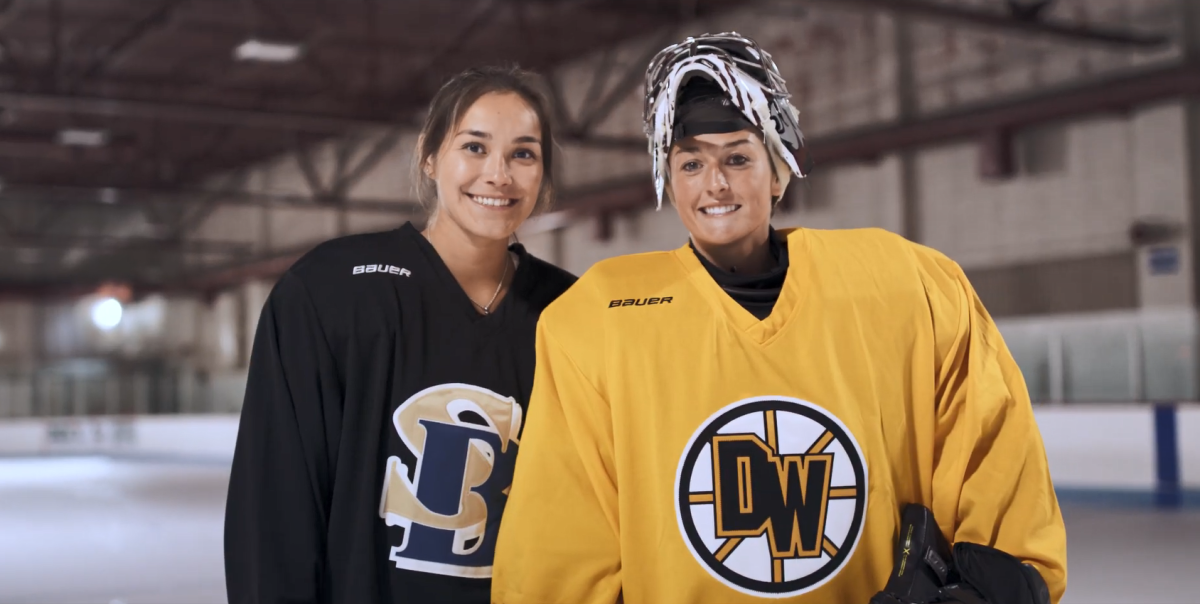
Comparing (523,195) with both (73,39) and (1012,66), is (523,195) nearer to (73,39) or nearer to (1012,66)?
(1012,66)

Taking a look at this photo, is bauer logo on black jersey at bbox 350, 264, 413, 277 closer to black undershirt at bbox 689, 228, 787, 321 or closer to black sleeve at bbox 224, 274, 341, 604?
black sleeve at bbox 224, 274, 341, 604

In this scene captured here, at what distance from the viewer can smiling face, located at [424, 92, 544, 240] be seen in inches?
75.9

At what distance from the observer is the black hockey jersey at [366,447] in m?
1.80

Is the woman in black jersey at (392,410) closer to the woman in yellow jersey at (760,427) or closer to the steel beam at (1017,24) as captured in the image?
the woman in yellow jersey at (760,427)

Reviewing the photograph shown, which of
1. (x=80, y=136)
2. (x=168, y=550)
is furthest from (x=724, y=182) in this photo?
(x=80, y=136)

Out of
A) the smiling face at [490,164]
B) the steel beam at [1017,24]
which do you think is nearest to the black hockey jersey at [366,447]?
the smiling face at [490,164]

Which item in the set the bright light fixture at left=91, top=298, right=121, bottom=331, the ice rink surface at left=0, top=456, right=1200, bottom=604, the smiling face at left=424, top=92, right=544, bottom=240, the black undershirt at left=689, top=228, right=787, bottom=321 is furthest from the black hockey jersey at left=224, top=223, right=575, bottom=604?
the bright light fixture at left=91, top=298, right=121, bottom=331

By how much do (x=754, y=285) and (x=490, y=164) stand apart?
1.72ft

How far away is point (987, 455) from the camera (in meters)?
1.51

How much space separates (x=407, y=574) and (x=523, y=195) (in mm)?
656

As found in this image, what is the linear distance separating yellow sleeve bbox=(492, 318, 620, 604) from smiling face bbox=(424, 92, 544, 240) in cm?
41

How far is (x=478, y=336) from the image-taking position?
6.31 ft

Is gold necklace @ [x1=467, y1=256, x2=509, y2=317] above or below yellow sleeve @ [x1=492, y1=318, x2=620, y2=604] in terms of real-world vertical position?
above

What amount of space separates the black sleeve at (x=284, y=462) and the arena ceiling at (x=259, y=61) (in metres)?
7.86
